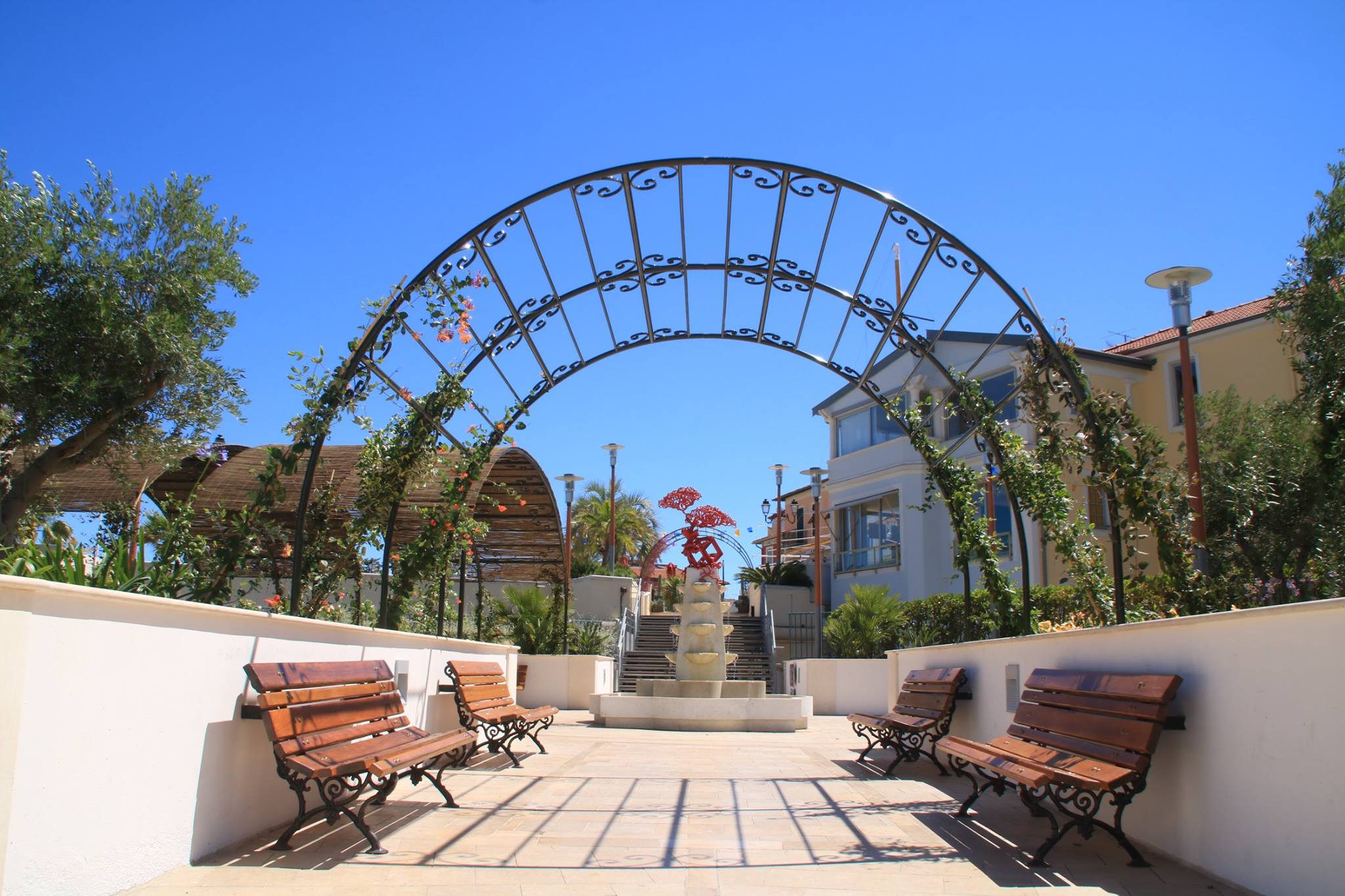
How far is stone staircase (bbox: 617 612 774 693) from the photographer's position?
21.6m

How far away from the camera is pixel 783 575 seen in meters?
32.6

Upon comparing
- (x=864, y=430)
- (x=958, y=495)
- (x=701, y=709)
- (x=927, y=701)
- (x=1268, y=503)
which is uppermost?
(x=864, y=430)

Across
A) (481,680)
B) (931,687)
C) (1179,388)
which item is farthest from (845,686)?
(1179,388)

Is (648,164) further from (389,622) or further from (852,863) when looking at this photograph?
(852,863)

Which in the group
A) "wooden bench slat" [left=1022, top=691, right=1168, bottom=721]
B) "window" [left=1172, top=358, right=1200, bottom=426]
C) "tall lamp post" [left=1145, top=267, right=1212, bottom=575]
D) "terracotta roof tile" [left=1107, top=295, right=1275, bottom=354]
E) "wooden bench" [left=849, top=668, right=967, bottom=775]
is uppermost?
"terracotta roof tile" [left=1107, top=295, right=1275, bottom=354]

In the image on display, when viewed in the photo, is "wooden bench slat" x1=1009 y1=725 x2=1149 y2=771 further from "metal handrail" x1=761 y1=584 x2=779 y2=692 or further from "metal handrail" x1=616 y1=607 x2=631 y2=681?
"metal handrail" x1=761 y1=584 x2=779 y2=692

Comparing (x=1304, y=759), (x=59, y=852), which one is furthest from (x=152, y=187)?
(x=1304, y=759)

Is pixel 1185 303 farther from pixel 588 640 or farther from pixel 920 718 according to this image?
pixel 588 640

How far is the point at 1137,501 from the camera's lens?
24.9 ft

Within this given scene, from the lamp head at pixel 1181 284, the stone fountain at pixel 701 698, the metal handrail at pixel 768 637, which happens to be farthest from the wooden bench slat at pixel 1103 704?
the metal handrail at pixel 768 637

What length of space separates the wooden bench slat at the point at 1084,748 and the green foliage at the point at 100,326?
10.4m

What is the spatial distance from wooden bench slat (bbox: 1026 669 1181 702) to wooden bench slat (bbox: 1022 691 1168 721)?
3 cm

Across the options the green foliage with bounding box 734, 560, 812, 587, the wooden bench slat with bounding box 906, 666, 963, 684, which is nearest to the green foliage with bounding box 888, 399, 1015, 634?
the wooden bench slat with bounding box 906, 666, 963, 684

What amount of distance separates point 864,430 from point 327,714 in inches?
972
